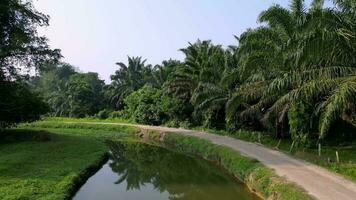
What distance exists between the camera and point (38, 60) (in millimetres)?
31516

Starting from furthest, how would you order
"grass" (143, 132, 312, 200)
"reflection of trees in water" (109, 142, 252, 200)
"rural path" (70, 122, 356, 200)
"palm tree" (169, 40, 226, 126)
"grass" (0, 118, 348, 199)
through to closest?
"palm tree" (169, 40, 226, 126) → "reflection of trees in water" (109, 142, 252, 200) → "grass" (0, 118, 348, 199) → "grass" (143, 132, 312, 200) → "rural path" (70, 122, 356, 200)

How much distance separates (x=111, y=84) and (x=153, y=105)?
77.1ft

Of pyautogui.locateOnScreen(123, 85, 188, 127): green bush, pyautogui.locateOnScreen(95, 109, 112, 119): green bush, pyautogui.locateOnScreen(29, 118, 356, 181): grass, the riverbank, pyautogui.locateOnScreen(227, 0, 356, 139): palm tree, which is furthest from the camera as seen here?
pyautogui.locateOnScreen(95, 109, 112, 119): green bush

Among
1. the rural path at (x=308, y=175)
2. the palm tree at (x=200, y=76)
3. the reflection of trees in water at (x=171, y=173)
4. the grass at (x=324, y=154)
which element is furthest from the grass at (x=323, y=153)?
the palm tree at (x=200, y=76)

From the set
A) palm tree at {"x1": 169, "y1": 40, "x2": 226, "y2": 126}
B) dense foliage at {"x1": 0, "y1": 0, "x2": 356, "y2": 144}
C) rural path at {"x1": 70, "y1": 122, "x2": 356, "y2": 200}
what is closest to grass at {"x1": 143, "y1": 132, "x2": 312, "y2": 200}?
rural path at {"x1": 70, "y1": 122, "x2": 356, "y2": 200}

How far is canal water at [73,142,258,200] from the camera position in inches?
659

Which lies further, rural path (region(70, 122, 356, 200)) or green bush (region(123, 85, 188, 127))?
green bush (region(123, 85, 188, 127))

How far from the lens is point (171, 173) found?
22344 millimetres

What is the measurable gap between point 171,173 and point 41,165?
665cm

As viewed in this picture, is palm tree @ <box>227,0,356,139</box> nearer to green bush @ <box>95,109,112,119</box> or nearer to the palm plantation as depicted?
the palm plantation

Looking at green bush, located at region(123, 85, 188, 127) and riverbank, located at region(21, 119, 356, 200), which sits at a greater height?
green bush, located at region(123, 85, 188, 127)

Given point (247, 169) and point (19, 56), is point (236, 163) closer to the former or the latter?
point (247, 169)

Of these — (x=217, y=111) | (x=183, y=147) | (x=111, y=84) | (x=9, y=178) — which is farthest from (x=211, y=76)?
(x=111, y=84)

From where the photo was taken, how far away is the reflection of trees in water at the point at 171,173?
17719mm
